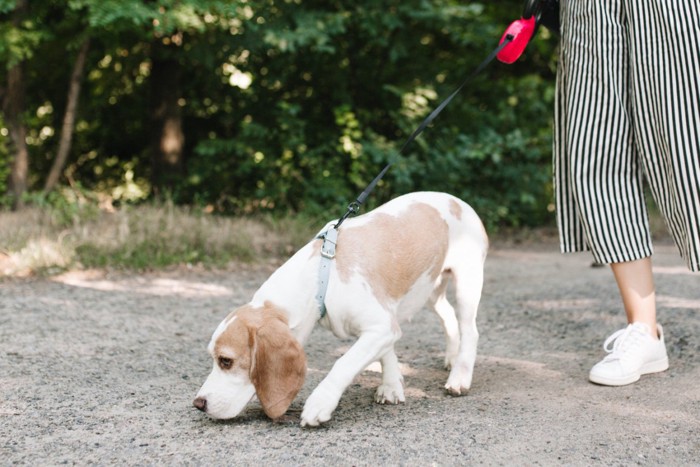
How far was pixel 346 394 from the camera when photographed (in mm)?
3410

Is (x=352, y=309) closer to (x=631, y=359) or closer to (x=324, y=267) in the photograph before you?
(x=324, y=267)

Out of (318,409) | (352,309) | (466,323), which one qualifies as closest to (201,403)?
(318,409)

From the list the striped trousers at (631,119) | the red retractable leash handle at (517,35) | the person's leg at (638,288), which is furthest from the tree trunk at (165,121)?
the person's leg at (638,288)

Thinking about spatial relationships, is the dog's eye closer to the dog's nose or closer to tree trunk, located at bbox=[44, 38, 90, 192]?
the dog's nose

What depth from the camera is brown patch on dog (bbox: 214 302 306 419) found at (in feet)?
9.29

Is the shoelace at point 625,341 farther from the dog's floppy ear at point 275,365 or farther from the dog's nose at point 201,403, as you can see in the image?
the dog's nose at point 201,403

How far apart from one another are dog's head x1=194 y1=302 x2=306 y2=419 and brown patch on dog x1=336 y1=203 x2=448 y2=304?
1.13 ft

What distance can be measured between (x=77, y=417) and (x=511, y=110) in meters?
6.68

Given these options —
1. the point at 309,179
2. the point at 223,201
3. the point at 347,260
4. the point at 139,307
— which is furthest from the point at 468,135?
the point at 347,260

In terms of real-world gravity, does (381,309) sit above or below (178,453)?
above

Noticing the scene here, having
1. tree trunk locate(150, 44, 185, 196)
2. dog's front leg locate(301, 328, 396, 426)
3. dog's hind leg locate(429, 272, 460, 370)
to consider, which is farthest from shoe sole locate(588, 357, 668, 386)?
tree trunk locate(150, 44, 185, 196)

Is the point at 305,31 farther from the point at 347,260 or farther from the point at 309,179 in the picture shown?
the point at 347,260

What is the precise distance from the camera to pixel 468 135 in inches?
334

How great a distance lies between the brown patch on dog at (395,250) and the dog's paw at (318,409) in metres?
0.43
